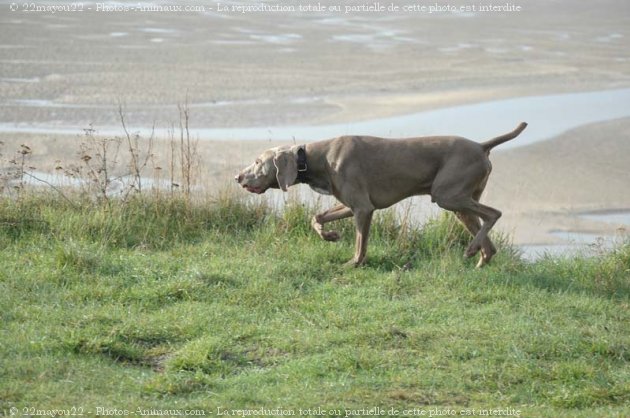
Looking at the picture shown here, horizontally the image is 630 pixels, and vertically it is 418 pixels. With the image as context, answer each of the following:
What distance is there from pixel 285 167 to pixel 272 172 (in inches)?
6.6

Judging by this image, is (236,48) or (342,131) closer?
(342,131)

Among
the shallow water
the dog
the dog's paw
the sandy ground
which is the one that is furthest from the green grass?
the shallow water

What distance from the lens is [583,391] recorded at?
6621mm

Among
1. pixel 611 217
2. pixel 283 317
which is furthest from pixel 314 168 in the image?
pixel 611 217

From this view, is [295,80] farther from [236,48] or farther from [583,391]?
[583,391]

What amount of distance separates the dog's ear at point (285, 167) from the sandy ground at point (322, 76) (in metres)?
2.87

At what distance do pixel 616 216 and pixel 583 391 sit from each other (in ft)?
19.9

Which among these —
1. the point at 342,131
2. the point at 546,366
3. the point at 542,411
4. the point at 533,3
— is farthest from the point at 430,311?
the point at 533,3

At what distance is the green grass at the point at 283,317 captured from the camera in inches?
255

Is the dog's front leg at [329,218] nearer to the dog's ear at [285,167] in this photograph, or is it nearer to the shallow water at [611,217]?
the dog's ear at [285,167]

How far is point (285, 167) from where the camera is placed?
9.24 meters

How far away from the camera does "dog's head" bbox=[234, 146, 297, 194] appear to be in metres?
9.24

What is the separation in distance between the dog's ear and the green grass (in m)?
0.61

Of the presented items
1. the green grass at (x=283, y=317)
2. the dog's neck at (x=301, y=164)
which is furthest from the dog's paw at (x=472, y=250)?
the dog's neck at (x=301, y=164)
